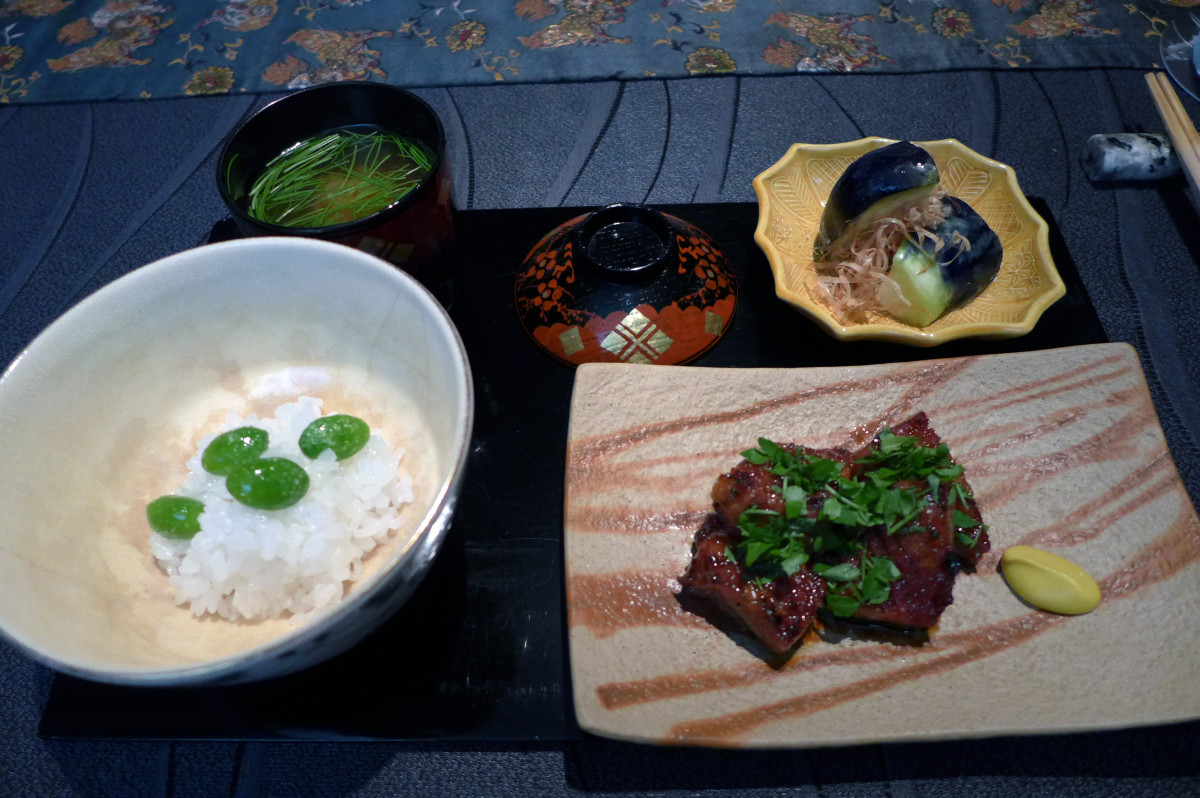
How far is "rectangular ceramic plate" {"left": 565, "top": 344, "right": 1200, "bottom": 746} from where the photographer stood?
1118mm

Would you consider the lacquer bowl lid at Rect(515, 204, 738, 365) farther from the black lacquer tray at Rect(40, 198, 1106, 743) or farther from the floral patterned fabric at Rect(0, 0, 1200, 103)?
the floral patterned fabric at Rect(0, 0, 1200, 103)

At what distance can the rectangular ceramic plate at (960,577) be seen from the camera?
1.12 meters

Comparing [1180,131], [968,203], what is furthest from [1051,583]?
[1180,131]

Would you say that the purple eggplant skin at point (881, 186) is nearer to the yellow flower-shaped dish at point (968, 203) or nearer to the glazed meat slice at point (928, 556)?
the yellow flower-shaped dish at point (968, 203)

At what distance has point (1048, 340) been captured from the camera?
1.61 m

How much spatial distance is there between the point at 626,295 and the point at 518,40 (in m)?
1.44

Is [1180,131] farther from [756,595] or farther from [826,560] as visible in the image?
[756,595]

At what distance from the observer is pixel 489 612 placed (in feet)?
4.07

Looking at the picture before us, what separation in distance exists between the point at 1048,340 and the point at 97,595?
1856mm

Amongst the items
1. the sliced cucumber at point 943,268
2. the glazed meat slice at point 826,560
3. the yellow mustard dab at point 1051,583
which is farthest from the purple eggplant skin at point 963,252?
the yellow mustard dab at point 1051,583

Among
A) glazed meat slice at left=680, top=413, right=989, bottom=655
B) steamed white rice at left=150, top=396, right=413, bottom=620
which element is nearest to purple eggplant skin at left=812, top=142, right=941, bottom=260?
glazed meat slice at left=680, top=413, right=989, bottom=655

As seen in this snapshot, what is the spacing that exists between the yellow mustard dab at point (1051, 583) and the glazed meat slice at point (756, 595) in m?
0.35

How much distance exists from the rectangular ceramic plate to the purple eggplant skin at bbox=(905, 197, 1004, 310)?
21 cm

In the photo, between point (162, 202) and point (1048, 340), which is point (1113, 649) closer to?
point (1048, 340)
